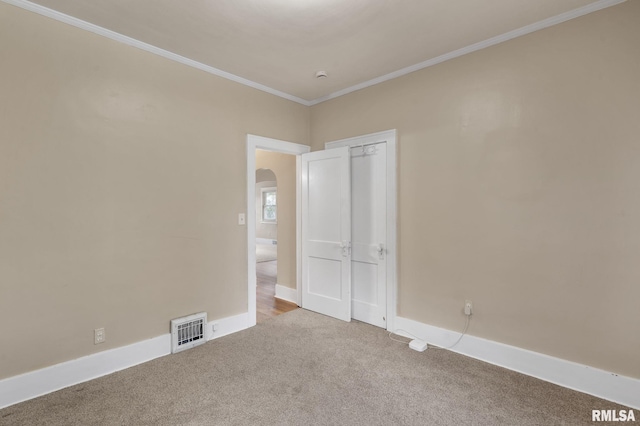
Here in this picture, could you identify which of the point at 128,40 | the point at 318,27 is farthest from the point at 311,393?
the point at 128,40

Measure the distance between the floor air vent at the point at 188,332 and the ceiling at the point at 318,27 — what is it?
102 inches

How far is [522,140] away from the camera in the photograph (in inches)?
98.3

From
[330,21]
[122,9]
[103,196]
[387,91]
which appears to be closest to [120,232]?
[103,196]

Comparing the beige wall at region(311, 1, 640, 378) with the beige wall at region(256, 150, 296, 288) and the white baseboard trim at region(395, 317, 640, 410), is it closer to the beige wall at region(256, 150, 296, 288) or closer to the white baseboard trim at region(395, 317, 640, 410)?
the white baseboard trim at region(395, 317, 640, 410)

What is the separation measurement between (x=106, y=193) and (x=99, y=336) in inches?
46.8

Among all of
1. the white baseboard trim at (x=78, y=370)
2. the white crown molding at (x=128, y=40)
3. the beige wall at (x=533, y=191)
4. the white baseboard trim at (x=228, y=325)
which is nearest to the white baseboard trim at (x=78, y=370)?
the white baseboard trim at (x=78, y=370)

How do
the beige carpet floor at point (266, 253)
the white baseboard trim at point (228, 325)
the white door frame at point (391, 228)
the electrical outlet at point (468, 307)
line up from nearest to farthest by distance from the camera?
the electrical outlet at point (468, 307), the white baseboard trim at point (228, 325), the white door frame at point (391, 228), the beige carpet floor at point (266, 253)

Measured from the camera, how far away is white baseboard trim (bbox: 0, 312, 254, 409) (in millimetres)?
2088

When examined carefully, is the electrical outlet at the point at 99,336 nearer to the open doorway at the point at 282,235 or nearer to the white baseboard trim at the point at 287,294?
the open doorway at the point at 282,235

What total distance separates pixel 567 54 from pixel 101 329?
435 centimetres

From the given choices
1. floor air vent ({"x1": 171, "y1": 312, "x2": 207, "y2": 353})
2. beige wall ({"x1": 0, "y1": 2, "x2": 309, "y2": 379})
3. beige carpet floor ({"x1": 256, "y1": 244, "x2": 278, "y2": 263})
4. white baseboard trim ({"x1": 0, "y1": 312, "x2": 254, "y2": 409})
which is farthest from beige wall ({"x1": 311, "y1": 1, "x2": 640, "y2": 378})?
beige carpet floor ({"x1": 256, "y1": 244, "x2": 278, "y2": 263})

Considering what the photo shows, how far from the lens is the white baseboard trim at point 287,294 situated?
439 centimetres

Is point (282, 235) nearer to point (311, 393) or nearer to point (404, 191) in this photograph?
point (404, 191)

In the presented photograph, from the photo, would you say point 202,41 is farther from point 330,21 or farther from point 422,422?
point 422,422
